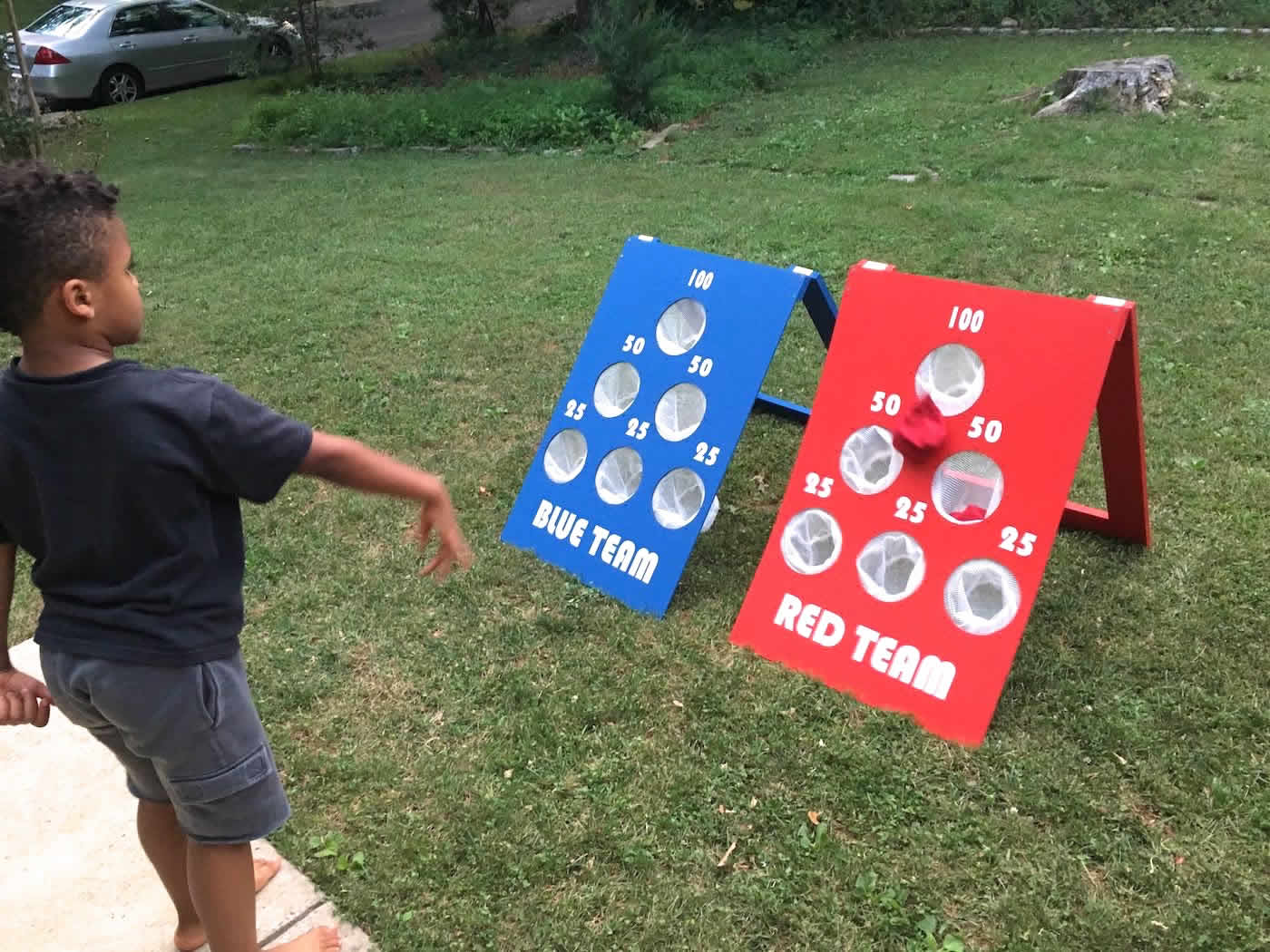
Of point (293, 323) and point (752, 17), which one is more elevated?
point (752, 17)

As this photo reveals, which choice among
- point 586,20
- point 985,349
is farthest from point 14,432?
point 586,20

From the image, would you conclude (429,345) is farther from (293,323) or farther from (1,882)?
(1,882)

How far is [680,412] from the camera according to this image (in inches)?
144

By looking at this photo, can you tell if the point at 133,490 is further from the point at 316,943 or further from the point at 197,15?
the point at 197,15

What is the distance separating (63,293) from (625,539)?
7.34 ft

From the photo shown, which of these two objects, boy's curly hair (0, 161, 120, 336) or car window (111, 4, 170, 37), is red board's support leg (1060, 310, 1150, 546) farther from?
car window (111, 4, 170, 37)

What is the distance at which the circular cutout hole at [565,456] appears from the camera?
3818 mm

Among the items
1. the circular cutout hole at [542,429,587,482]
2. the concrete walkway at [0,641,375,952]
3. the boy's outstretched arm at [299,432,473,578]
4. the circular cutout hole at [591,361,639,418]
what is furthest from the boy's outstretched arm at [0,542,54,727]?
the circular cutout hole at [591,361,639,418]

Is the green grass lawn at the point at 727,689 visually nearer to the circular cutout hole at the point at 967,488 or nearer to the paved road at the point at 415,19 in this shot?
the circular cutout hole at the point at 967,488

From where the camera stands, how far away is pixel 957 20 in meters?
15.4

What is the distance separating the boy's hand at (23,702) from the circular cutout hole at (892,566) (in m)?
2.15

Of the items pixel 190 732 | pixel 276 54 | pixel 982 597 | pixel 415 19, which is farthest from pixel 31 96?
pixel 415 19

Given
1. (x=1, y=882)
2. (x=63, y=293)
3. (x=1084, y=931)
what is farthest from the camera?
(x=1, y=882)

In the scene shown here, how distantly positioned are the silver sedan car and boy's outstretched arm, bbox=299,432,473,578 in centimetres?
1434
